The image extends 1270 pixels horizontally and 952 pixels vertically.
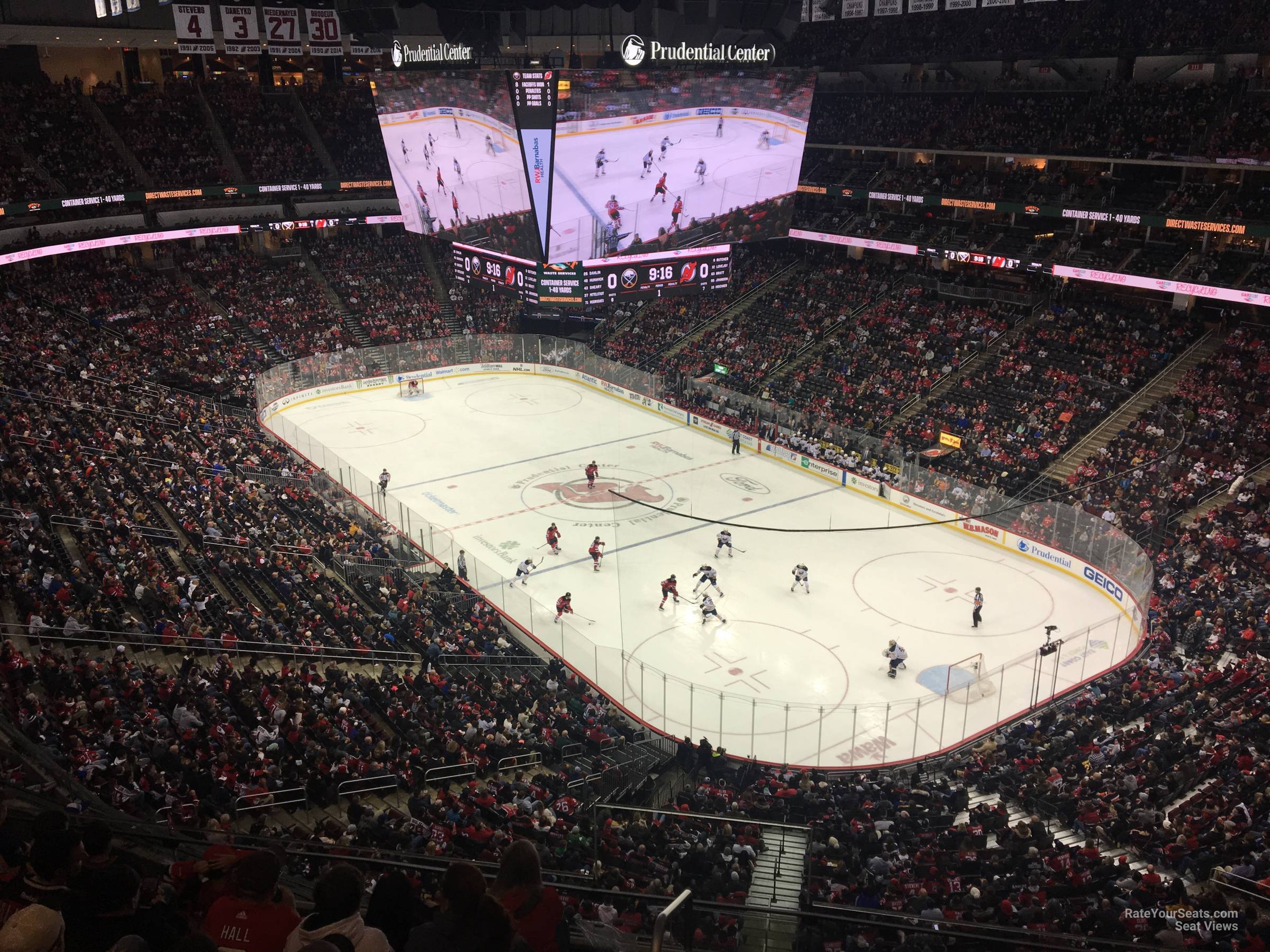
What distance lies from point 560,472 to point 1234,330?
22986 millimetres

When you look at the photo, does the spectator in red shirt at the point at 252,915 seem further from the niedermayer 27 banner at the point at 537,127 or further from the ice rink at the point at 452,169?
the ice rink at the point at 452,169

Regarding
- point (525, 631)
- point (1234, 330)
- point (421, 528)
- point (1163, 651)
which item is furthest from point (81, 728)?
point (1234, 330)

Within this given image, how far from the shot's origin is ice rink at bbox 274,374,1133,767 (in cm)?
2006

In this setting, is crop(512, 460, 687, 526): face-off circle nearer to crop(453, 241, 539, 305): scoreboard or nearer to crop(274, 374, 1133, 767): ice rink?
crop(274, 374, 1133, 767): ice rink

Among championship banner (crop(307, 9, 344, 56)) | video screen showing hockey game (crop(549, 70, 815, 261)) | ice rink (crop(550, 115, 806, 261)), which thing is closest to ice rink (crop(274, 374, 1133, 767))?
video screen showing hockey game (crop(549, 70, 815, 261))

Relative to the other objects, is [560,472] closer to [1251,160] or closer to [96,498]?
[96,498]

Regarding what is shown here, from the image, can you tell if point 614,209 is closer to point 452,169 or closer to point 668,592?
point 452,169

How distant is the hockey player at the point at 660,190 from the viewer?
32.6m

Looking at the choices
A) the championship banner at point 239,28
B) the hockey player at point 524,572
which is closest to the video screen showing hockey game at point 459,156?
the championship banner at point 239,28

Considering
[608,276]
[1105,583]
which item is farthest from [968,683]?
[608,276]

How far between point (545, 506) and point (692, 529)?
203 inches

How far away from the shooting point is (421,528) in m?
28.0

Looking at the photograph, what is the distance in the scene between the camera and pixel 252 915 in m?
4.41

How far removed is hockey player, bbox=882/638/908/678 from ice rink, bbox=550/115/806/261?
16.6 meters
